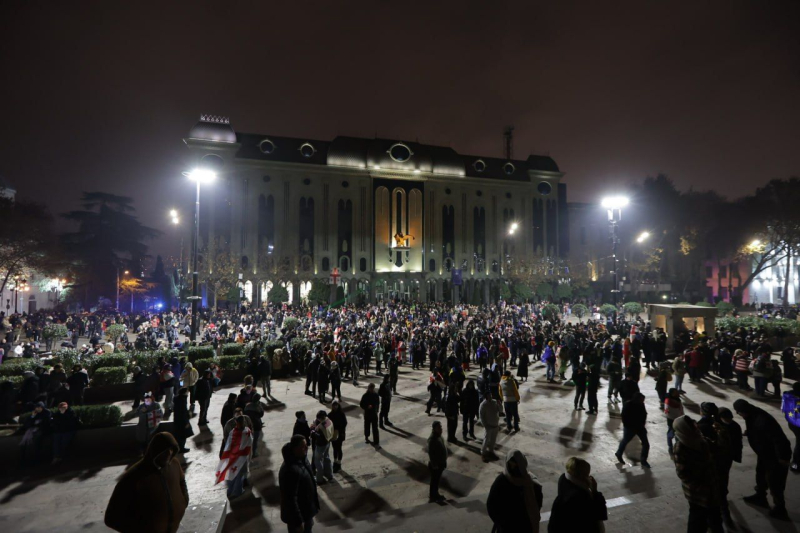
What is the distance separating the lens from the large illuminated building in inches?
1877

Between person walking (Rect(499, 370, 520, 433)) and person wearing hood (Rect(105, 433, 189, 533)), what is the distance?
6785 mm

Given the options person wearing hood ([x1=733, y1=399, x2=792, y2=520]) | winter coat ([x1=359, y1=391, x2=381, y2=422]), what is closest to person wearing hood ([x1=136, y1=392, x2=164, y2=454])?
winter coat ([x1=359, y1=391, x2=381, y2=422])

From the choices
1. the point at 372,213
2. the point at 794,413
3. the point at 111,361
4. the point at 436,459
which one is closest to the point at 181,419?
the point at 436,459

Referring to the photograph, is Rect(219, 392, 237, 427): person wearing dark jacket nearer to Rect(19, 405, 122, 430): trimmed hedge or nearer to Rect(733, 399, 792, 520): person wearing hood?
Rect(19, 405, 122, 430): trimmed hedge

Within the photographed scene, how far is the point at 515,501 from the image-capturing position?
336 cm

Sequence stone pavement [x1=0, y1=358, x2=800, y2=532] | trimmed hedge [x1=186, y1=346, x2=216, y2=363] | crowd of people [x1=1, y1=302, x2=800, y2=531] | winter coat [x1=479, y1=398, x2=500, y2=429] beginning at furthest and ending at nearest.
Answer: trimmed hedge [x1=186, y1=346, x2=216, y2=363] < winter coat [x1=479, y1=398, x2=500, y2=429] < stone pavement [x1=0, y1=358, x2=800, y2=532] < crowd of people [x1=1, y1=302, x2=800, y2=531]

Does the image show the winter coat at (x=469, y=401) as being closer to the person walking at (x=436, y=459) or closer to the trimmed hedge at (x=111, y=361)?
→ the person walking at (x=436, y=459)

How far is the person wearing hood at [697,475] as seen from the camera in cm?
407

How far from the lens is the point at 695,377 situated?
512 inches

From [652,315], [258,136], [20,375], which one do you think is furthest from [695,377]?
[258,136]

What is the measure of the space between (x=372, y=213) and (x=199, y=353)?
131 ft

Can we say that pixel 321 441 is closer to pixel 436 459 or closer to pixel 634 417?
pixel 436 459

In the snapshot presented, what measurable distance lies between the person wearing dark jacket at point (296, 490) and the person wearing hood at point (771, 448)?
5.33 metres

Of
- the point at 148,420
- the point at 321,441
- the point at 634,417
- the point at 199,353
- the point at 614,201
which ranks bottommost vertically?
the point at 199,353
